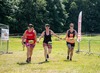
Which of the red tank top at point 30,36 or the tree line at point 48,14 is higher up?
the tree line at point 48,14

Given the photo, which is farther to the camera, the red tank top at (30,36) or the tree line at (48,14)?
the tree line at (48,14)

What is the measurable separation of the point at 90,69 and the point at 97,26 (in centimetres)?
8305

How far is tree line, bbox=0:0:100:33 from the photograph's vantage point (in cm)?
6743

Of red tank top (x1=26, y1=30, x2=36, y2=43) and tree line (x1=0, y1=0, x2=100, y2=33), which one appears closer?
red tank top (x1=26, y1=30, x2=36, y2=43)

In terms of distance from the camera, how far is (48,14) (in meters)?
81.1

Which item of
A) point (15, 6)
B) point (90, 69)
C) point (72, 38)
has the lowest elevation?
point (90, 69)

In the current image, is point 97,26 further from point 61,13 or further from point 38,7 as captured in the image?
point 38,7

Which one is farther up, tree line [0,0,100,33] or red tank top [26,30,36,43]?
tree line [0,0,100,33]

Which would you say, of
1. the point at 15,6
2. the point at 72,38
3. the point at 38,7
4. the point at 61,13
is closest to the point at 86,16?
the point at 61,13

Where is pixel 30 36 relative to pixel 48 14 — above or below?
below

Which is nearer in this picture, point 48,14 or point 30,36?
point 30,36

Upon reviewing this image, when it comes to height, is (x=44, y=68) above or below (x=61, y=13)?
below

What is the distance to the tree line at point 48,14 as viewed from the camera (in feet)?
221

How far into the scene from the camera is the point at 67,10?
316 ft
